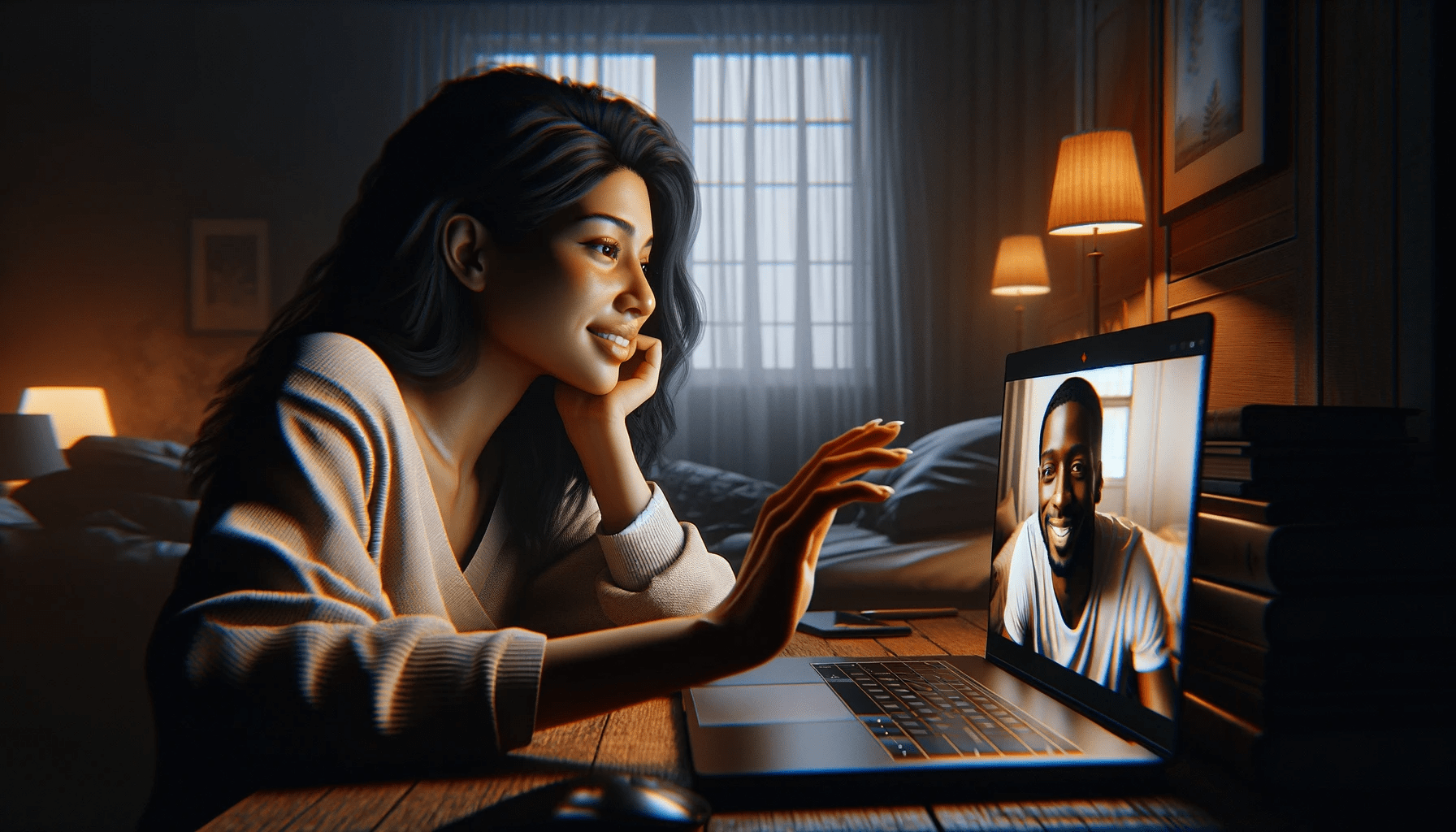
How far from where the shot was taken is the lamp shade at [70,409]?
3.56 m

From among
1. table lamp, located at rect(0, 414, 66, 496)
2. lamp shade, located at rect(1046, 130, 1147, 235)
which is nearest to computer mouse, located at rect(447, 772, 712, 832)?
lamp shade, located at rect(1046, 130, 1147, 235)

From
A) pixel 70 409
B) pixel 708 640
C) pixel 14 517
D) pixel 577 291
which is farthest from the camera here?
pixel 70 409

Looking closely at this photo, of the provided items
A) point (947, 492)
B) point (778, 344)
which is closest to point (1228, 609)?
point (947, 492)

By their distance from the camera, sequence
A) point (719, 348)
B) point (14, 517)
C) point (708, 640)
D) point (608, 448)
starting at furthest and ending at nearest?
1. point (719, 348)
2. point (14, 517)
3. point (608, 448)
4. point (708, 640)

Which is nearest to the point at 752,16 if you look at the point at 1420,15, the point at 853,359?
the point at 853,359

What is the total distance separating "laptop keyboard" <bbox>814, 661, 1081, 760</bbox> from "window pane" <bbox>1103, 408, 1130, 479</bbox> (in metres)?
0.17

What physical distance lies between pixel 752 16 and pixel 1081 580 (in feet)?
13.4

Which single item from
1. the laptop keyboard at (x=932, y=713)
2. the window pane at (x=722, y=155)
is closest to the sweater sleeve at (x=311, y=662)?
the laptop keyboard at (x=932, y=713)

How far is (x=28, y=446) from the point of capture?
2.97 metres

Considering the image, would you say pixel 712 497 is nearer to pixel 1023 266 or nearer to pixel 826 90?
pixel 1023 266

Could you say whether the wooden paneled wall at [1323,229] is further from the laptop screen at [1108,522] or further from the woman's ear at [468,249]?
the woman's ear at [468,249]

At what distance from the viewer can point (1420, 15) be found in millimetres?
924

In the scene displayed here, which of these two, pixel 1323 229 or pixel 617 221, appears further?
pixel 1323 229

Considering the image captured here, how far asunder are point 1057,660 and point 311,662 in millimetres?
494
